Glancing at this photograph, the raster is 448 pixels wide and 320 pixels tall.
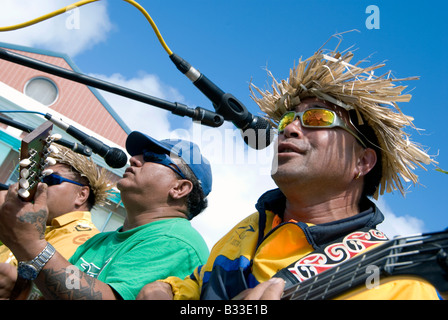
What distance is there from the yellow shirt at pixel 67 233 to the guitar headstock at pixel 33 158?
60.2 inches

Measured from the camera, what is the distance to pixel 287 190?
7.53 feet

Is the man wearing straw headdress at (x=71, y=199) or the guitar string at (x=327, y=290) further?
the man wearing straw headdress at (x=71, y=199)

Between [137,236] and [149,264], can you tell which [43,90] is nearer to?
[137,236]

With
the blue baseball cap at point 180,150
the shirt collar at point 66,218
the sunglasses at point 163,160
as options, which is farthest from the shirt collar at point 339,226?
the shirt collar at point 66,218

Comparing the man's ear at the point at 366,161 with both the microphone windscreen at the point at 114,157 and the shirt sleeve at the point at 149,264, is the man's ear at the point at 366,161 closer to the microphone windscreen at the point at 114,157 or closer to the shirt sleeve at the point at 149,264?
the shirt sleeve at the point at 149,264

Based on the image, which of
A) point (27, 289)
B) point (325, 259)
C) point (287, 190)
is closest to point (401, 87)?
point (287, 190)

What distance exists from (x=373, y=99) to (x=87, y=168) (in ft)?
12.5

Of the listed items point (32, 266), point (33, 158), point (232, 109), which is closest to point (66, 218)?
point (32, 266)

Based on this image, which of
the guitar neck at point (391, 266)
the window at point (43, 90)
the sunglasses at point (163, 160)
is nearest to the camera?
the guitar neck at point (391, 266)

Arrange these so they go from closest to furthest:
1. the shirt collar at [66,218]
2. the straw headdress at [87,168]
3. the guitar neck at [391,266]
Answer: the guitar neck at [391,266]
the shirt collar at [66,218]
the straw headdress at [87,168]

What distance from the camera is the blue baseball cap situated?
3.60m

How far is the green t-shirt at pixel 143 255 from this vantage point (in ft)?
7.64
